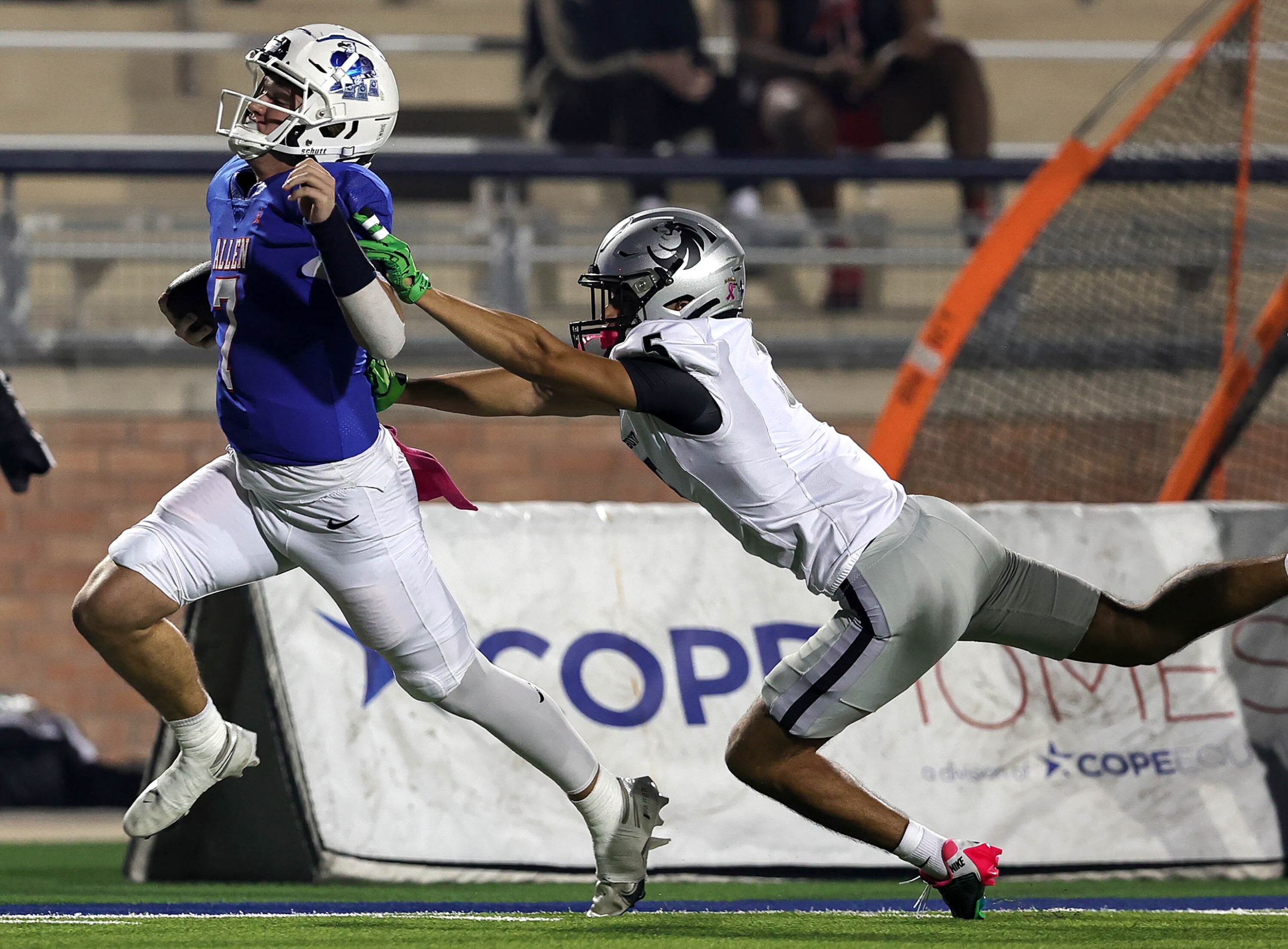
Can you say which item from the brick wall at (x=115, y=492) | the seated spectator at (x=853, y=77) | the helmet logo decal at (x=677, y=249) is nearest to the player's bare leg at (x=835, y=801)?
the helmet logo decal at (x=677, y=249)

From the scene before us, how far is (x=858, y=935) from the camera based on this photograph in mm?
4070

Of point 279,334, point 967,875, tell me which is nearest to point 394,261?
point 279,334

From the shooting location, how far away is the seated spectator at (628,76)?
903 centimetres

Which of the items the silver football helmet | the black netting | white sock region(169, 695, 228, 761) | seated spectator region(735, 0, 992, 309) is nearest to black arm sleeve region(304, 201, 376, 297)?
the silver football helmet

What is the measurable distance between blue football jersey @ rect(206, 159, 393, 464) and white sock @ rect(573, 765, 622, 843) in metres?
0.95

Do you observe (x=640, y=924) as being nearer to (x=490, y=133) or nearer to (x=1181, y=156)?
(x=1181, y=156)

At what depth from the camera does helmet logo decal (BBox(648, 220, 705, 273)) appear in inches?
166

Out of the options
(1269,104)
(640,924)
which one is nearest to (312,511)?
(640,924)

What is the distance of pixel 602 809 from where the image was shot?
4.48 meters

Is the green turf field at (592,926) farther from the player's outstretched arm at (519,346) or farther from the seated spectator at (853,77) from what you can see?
the seated spectator at (853,77)

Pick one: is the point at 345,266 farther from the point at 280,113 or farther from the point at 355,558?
the point at 355,558

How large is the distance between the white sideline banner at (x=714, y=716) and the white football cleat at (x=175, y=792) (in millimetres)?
1291

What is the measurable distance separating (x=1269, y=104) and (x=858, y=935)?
3.96 metres

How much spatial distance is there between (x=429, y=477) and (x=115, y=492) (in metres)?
4.20
